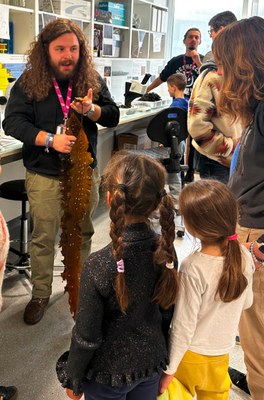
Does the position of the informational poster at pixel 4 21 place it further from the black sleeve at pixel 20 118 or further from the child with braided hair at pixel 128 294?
the child with braided hair at pixel 128 294

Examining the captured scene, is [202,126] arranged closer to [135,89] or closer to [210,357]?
[210,357]

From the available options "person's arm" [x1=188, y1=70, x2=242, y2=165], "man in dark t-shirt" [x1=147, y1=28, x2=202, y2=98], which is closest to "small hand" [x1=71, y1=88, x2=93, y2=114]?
"person's arm" [x1=188, y1=70, x2=242, y2=165]

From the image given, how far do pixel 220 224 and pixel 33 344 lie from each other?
131 centimetres

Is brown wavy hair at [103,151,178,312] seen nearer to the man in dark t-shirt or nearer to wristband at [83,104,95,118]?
wristband at [83,104,95,118]

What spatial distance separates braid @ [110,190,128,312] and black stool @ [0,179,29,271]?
163 cm

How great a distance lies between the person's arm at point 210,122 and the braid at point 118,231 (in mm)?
899

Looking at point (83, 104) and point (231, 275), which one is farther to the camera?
point (83, 104)

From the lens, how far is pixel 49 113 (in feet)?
6.49

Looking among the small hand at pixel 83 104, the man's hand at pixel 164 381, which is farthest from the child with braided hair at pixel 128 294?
the small hand at pixel 83 104

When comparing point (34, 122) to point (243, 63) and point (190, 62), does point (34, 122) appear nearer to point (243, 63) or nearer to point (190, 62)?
point (243, 63)

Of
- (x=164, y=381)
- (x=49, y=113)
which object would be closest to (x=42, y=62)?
(x=49, y=113)

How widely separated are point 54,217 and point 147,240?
1.14 meters

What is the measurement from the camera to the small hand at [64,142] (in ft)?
6.10

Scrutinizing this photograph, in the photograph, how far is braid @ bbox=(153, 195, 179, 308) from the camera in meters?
1.02
